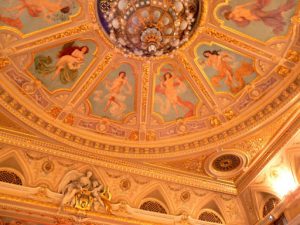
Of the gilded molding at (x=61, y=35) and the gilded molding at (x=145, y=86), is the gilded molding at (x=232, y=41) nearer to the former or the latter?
the gilded molding at (x=145, y=86)

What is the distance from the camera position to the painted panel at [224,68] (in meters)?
12.2

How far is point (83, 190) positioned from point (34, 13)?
585cm

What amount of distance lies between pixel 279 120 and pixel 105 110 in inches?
244

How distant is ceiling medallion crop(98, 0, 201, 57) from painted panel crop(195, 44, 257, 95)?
1025 millimetres

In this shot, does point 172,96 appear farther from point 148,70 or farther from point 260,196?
point 260,196

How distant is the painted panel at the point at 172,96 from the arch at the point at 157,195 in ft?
8.45

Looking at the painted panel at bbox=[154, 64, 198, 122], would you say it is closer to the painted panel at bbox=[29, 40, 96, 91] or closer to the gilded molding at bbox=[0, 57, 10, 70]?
the painted panel at bbox=[29, 40, 96, 91]

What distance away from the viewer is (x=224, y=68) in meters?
12.6

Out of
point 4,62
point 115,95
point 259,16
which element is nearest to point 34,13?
point 4,62

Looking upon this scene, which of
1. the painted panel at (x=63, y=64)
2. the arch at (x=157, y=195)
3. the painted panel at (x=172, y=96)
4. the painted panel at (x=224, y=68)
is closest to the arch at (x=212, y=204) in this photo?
the arch at (x=157, y=195)

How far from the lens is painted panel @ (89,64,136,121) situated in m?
12.7

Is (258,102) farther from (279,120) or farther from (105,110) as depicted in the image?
(105,110)

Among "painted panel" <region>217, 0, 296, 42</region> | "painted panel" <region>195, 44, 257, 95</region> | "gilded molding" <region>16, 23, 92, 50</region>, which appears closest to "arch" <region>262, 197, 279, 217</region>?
"painted panel" <region>195, 44, 257, 95</region>

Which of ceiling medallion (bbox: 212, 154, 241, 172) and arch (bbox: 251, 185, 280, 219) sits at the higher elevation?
ceiling medallion (bbox: 212, 154, 241, 172)
